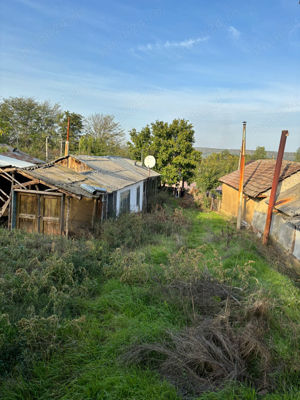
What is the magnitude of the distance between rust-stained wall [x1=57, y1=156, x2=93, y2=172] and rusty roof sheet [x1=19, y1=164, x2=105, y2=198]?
684 millimetres

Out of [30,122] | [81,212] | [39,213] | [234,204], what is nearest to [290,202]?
[234,204]

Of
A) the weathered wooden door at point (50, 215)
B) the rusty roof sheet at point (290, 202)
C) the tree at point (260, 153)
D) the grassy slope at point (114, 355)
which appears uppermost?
the tree at point (260, 153)

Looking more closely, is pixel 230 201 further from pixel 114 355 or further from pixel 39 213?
pixel 114 355

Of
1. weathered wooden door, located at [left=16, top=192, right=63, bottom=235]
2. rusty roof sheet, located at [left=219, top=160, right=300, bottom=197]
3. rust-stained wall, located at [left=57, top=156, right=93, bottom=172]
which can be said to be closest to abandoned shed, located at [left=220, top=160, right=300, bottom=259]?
rusty roof sheet, located at [left=219, top=160, right=300, bottom=197]

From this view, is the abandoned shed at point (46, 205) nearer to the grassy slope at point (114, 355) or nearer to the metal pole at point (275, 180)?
the grassy slope at point (114, 355)

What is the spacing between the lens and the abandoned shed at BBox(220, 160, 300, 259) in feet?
28.5

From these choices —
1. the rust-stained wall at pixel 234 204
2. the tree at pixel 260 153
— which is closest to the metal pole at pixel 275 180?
the rust-stained wall at pixel 234 204

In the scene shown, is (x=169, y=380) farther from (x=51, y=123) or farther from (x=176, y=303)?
(x=51, y=123)

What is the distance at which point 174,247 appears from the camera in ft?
28.2

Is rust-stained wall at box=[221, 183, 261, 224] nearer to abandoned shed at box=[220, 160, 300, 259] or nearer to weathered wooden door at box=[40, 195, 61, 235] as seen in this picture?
abandoned shed at box=[220, 160, 300, 259]

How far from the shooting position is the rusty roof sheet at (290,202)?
8.46m

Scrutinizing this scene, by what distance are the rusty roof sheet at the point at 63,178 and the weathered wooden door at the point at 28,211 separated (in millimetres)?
1010

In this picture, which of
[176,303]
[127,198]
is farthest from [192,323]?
[127,198]

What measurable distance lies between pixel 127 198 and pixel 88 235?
4.13 m
